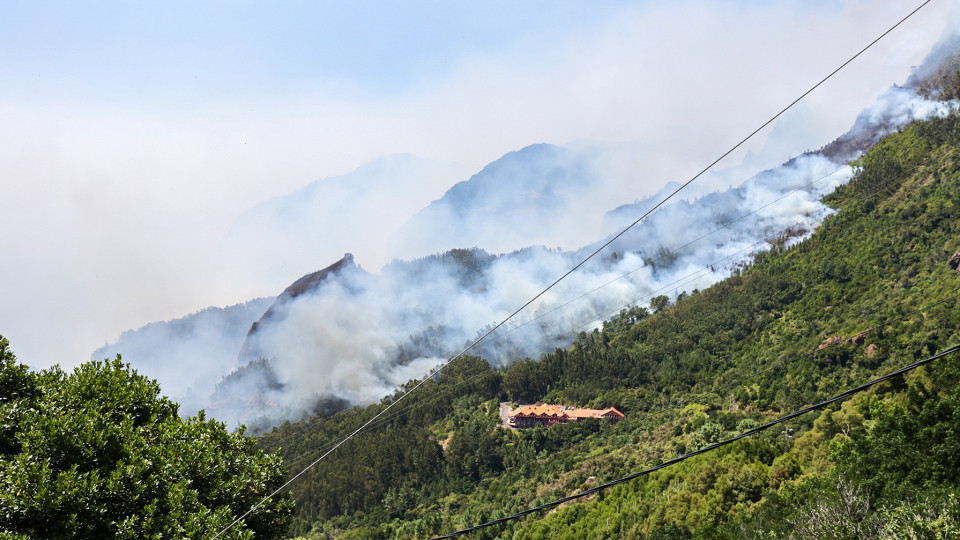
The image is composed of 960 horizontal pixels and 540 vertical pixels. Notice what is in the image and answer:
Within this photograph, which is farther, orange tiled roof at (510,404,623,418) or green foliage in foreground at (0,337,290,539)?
orange tiled roof at (510,404,623,418)

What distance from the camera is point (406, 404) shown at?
457ft

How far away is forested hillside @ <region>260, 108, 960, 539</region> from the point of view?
36.7m

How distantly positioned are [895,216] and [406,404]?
96.9 m

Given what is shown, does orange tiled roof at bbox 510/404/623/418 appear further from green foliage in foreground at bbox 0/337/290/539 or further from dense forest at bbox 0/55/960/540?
green foliage in foreground at bbox 0/337/290/539

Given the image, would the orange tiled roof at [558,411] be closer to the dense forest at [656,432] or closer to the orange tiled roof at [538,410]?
the orange tiled roof at [538,410]

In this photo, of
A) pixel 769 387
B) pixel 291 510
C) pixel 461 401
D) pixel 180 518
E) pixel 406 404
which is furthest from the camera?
pixel 406 404

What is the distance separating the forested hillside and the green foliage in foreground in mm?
19362

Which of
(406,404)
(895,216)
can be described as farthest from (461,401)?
(895,216)

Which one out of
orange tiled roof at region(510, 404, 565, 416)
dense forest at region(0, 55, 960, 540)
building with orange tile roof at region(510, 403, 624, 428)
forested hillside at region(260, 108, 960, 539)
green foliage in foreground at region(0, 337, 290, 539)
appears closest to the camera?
green foliage in foreground at region(0, 337, 290, 539)

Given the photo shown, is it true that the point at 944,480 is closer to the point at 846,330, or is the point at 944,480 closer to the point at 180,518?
the point at 180,518

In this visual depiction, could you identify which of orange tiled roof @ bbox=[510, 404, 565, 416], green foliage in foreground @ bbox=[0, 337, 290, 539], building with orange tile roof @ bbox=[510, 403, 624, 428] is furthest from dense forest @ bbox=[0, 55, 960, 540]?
orange tiled roof @ bbox=[510, 404, 565, 416]

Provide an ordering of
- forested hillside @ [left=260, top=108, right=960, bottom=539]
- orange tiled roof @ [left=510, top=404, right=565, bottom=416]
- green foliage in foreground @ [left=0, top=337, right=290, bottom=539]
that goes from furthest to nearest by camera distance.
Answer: orange tiled roof @ [left=510, top=404, right=565, bottom=416] < forested hillside @ [left=260, top=108, right=960, bottom=539] < green foliage in foreground @ [left=0, top=337, right=290, bottom=539]

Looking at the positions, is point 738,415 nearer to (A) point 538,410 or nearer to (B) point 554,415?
(B) point 554,415

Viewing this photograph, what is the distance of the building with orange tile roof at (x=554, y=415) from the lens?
105250 millimetres
